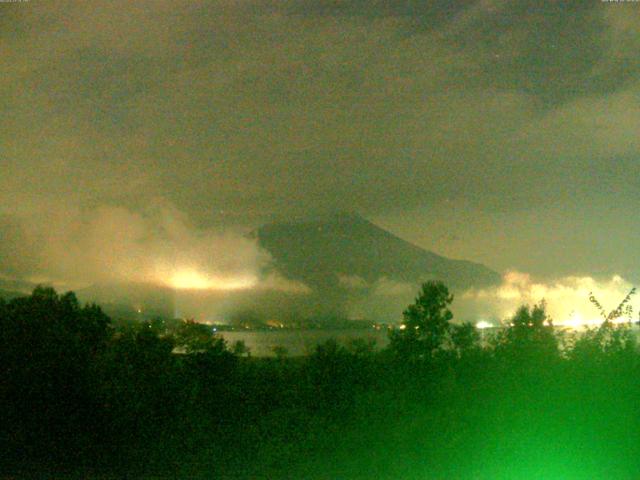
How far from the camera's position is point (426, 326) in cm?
1805

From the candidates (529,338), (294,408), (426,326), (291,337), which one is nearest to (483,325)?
(426,326)

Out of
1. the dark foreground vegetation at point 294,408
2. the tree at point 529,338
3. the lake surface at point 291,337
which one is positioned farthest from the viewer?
the lake surface at point 291,337

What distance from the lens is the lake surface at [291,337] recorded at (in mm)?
19453

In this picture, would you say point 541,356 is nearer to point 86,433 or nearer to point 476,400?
point 476,400

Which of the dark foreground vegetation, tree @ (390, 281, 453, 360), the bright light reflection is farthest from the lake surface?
the dark foreground vegetation

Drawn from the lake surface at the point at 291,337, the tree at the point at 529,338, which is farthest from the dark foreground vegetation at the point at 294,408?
the lake surface at the point at 291,337

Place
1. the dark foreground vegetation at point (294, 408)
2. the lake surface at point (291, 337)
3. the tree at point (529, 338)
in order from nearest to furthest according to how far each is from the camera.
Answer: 1. the dark foreground vegetation at point (294, 408)
2. the tree at point (529, 338)
3. the lake surface at point (291, 337)

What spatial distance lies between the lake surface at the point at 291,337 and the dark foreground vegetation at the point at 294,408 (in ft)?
9.53

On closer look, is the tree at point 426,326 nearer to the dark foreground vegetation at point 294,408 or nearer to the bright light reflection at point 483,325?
the bright light reflection at point 483,325

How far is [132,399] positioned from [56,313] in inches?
92.3

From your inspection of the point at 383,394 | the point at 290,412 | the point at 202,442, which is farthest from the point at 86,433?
the point at 383,394

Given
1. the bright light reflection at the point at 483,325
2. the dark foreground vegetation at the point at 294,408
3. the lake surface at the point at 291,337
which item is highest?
the bright light reflection at the point at 483,325

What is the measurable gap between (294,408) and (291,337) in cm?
1343

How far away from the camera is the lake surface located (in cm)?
1945
